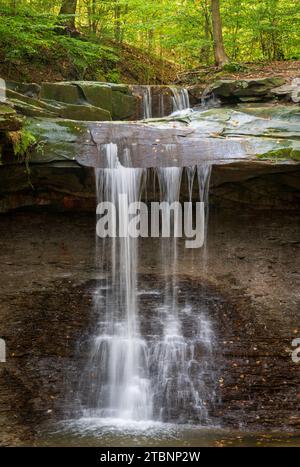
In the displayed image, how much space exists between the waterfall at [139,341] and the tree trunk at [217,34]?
7.26 metres

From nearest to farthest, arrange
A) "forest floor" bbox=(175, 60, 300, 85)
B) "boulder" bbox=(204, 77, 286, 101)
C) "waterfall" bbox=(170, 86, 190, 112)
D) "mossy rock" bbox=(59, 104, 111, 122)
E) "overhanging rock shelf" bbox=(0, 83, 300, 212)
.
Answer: "overhanging rock shelf" bbox=(0, 83, 300, 212) < "mossy rock" bbox=(59, 104, 111, 122) < "boulder" bbox=(204, 77, 286, 101) < "waterfall" bbox=(170, 86, 190, 112) < "forest floor" bbox=(175, 60, 300, 85)

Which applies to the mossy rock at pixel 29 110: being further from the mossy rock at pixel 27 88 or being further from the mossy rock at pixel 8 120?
the mossy rock at pixel 27 88

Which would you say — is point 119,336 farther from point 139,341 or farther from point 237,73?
point 237,73

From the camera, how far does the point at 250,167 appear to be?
822 centimetres

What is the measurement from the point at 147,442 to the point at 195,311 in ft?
9.96

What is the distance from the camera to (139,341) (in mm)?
8312

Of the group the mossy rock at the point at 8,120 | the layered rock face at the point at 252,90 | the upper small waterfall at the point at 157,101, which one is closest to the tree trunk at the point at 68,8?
the upper small waterfall at the point at 157,101

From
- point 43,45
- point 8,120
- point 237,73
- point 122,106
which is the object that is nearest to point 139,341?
point 8,120

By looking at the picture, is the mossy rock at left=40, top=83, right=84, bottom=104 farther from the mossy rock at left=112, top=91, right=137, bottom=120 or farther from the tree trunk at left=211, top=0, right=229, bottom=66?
the tree trunk at left=211, top=0, right=229, bottom=66

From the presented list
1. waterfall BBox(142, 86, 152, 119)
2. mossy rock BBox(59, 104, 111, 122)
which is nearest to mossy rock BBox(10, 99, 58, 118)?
mossy rock BBox(59, 104, 111, 122)

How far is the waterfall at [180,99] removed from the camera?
467 inches

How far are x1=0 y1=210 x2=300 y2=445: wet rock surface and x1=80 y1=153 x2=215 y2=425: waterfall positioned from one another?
0.19 meters

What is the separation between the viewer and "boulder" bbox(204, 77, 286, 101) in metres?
11.8

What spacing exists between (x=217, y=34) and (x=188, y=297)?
330 inches
